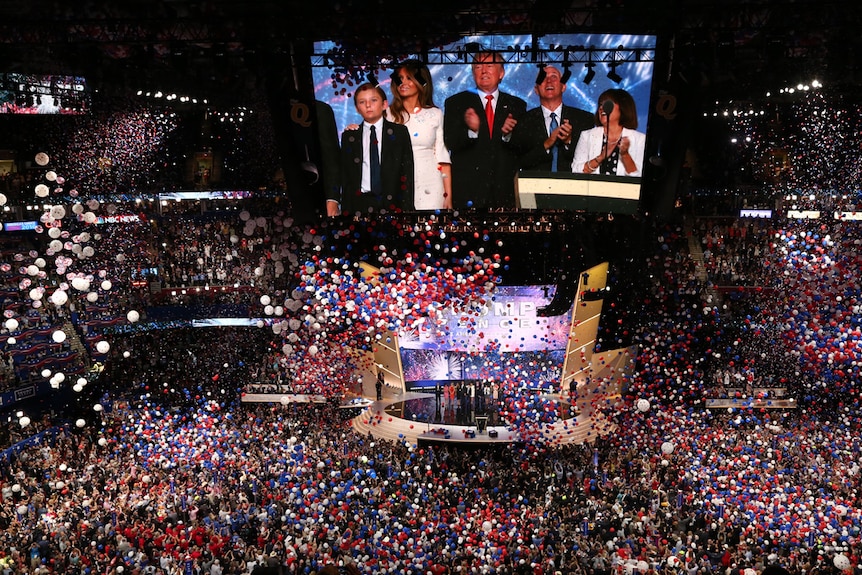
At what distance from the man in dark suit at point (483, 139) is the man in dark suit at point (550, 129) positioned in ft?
0.62

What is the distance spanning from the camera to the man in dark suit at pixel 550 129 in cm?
1150

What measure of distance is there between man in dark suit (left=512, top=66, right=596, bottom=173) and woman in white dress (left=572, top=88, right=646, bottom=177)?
0.48ft

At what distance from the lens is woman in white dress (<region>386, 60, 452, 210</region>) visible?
11500 millimetres

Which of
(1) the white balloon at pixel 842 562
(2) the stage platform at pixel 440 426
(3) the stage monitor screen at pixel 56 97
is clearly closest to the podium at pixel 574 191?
(2) the stage platform at pixel 440 426

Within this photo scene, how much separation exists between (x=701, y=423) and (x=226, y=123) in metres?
14.3

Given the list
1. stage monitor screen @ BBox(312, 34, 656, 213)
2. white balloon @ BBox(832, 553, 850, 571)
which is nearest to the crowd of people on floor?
white balloon @ BBox(832, 553, 850, 571)

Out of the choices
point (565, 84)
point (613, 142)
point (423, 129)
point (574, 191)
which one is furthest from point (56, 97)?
point (613, 142)

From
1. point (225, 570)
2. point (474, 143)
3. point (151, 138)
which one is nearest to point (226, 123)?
point (151, 138)

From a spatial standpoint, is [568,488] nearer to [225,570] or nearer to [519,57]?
[225,570]

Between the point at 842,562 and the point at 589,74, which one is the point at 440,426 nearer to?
the point at 589,74

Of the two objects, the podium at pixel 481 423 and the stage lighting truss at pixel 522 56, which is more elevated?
the stage lighting truss at pixel 522 56

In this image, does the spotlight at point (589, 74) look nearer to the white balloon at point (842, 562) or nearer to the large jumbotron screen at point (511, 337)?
the large jumbotron screen at point (511, 337)

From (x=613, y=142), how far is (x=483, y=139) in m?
2.18

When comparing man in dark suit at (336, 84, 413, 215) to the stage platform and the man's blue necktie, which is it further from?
the stage platform
